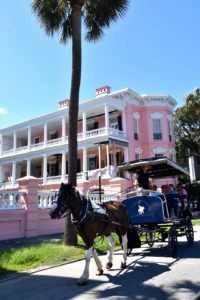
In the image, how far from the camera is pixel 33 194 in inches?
A: 528

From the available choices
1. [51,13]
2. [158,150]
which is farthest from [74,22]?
[158,150]

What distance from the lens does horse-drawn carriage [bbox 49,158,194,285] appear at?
6523 mm

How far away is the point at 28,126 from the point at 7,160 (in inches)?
216

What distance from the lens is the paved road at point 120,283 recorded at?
5.55m

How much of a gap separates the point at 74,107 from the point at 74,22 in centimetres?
327

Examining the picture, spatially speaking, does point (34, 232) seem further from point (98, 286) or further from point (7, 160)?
point (7, 160)

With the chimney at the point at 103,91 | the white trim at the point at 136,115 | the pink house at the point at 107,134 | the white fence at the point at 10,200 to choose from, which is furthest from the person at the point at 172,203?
the chimney at the point at 103,91

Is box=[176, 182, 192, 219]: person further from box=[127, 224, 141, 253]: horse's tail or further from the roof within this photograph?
box=[127, 224, 141, 253]: horse's tail

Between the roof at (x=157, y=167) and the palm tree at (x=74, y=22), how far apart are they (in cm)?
188

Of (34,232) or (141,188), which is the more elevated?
(141,188)

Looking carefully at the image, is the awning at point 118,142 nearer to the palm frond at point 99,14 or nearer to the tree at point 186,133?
the tree at point 186,133

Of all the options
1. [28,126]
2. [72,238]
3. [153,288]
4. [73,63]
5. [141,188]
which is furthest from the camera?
[28,126]

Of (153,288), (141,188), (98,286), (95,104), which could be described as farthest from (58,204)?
(95,104)

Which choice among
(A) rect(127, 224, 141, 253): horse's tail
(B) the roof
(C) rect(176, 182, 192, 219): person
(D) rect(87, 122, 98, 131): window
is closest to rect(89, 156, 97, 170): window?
(D) rect(87, 122, 98, 131): window
